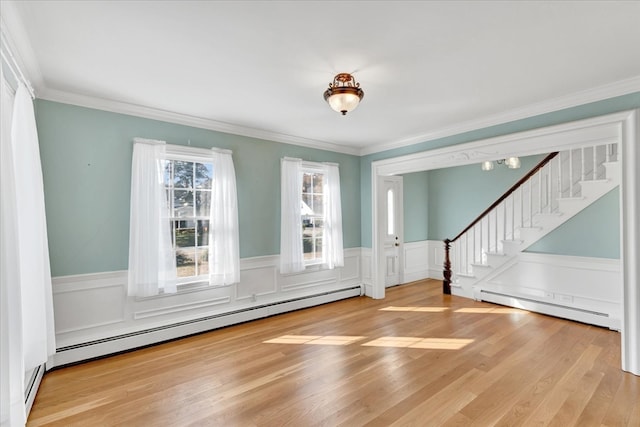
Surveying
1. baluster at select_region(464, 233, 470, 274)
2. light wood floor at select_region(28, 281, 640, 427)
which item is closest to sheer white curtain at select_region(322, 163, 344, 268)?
light wood floor at select_region(28, 281, 640, 427)

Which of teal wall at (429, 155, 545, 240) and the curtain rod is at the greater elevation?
the curtain rod

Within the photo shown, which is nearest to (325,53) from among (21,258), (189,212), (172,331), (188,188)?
(188,188)

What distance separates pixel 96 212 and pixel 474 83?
4221mm

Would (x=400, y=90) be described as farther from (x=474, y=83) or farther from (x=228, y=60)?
(x=228, y=60)

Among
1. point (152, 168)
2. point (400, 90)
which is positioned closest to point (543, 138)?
point (400, 90)

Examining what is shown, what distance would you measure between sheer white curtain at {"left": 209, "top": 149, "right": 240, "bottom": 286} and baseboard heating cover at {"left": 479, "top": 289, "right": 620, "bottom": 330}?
4363 mm

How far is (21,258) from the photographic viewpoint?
221 cm

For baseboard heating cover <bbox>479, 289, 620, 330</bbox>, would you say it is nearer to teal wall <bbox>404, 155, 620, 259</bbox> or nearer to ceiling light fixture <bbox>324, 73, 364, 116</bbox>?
teal wall <bbox>404, 155, 620, 259</bbox>

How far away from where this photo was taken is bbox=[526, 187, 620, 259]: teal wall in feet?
13.4

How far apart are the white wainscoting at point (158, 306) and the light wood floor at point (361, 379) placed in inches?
6.9

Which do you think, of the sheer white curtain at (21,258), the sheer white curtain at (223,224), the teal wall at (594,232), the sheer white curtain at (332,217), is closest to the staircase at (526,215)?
the teal wall at (594,232)

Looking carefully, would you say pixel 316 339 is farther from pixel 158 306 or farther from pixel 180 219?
pixel 180 219

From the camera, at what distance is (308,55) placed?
92.2 inches

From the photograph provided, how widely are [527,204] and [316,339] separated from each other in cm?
422
